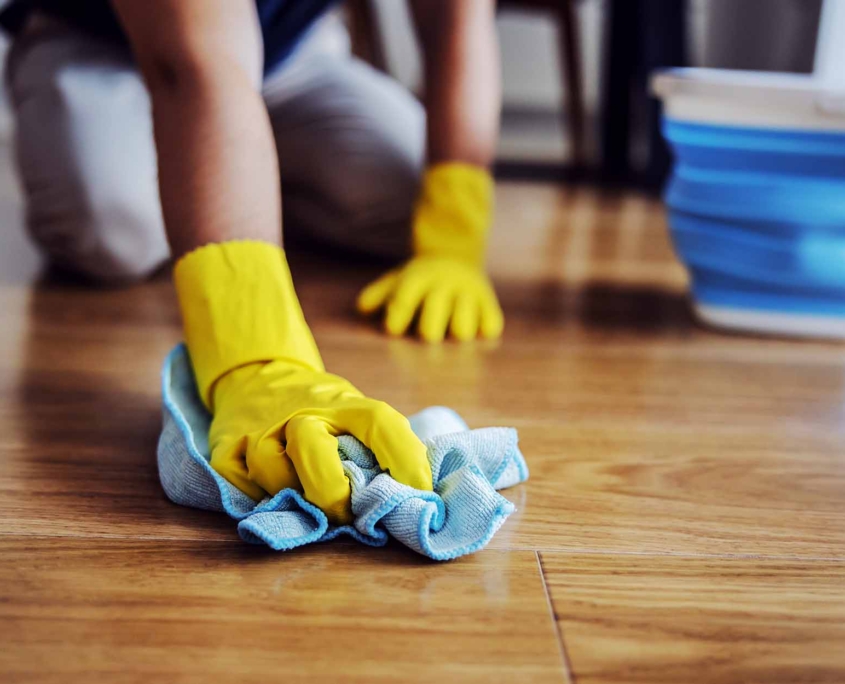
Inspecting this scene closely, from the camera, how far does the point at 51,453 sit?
660 mm

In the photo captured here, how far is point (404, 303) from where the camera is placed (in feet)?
3.26

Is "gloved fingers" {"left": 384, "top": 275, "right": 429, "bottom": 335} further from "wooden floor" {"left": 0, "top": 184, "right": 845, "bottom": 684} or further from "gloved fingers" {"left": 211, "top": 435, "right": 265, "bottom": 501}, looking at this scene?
"gloved fingers" {"left": 211, "top": 435, "right": 265, "bottom": 501}

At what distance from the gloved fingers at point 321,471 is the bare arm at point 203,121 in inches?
8.8

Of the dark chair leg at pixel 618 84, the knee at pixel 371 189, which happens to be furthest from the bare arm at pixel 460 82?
the dark chair leg at pixel 618 84

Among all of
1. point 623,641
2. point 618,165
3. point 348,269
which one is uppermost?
point 623,641

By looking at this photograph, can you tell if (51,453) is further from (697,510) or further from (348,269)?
(348,269)

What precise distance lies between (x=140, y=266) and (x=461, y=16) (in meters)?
0.50

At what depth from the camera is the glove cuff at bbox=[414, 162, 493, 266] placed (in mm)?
1105

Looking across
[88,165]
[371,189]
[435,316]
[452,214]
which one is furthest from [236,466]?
[371,189]

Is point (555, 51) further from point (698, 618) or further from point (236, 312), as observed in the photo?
point (698, 618)

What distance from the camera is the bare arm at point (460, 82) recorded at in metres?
1.14

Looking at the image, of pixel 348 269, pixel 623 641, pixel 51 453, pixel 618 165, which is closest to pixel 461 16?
pixel 348 269

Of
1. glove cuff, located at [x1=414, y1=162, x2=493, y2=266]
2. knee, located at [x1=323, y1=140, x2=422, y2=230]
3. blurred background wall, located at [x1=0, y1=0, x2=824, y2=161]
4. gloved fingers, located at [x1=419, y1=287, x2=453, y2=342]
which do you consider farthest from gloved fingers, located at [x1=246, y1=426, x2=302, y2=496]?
blurred background wall, located at [x1=0, y1=0, x2=824, y2=161]

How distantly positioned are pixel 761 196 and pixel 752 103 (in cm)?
9
